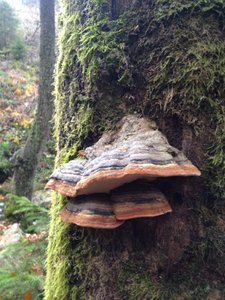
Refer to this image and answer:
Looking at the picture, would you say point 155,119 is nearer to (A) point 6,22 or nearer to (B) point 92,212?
(B) point 92,212

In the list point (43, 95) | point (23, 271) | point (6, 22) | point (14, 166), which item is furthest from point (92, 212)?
point (6, 22)

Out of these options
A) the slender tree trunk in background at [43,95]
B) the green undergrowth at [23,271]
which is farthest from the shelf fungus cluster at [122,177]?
the slender tree trunk in background at [43,95]

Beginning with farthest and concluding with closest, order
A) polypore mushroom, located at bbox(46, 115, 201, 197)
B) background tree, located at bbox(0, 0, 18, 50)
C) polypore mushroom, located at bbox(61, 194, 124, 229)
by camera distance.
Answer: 1. background tree, located at bbox(0, 0, 18, 50)
2. polypore mushroom, located at bbox(61, 194, 124, 229)
3. polypore mushroom, located at bbox(46, 115, 201, 197)

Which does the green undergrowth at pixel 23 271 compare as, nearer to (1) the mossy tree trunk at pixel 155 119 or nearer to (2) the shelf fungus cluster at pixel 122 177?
(1) the mossy tree trunk at pixel 155 119

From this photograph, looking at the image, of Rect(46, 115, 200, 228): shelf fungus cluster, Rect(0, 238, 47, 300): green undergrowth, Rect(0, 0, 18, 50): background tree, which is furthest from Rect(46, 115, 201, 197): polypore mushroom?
Rect(0, 0, 18, 50): background tree

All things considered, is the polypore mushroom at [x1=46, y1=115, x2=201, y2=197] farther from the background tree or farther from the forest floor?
the background tree

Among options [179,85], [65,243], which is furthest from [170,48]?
[65,243]
